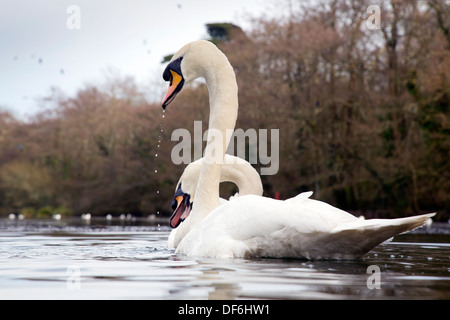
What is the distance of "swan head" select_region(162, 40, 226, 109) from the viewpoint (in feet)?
28.3

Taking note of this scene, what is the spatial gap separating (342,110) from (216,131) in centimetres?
2101

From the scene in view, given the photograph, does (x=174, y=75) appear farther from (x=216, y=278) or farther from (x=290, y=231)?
(x=216, y=278)

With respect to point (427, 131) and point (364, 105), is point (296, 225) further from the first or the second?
point (364, 105)

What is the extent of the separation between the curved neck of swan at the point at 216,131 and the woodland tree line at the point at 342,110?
15.5m

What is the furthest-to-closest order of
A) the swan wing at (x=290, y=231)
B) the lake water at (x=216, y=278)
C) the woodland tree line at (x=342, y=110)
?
1. the woodland tree line at (x=342, y=110)
2. the swan wing at (x=290, y=231)
3. the lake water at (x=216, y=278)

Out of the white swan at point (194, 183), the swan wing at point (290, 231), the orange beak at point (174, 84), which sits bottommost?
the swan wing at point (290, 231)

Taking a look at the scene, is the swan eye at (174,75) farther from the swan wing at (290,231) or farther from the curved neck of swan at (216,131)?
the swan wing at (290,231)

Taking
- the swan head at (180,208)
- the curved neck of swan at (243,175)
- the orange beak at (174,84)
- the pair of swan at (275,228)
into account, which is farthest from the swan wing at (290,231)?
the curved neck of swan at (243,175)

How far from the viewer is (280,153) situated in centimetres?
2959

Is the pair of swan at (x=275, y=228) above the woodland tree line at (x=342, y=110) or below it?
below

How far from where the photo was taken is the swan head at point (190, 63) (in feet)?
28.3

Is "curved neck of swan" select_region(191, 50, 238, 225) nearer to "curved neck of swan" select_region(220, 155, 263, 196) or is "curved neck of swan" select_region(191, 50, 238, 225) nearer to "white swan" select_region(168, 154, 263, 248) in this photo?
"white swan" select_region(168, 154, 263, 248)

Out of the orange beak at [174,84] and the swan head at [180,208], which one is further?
the swan head at [180,208]
